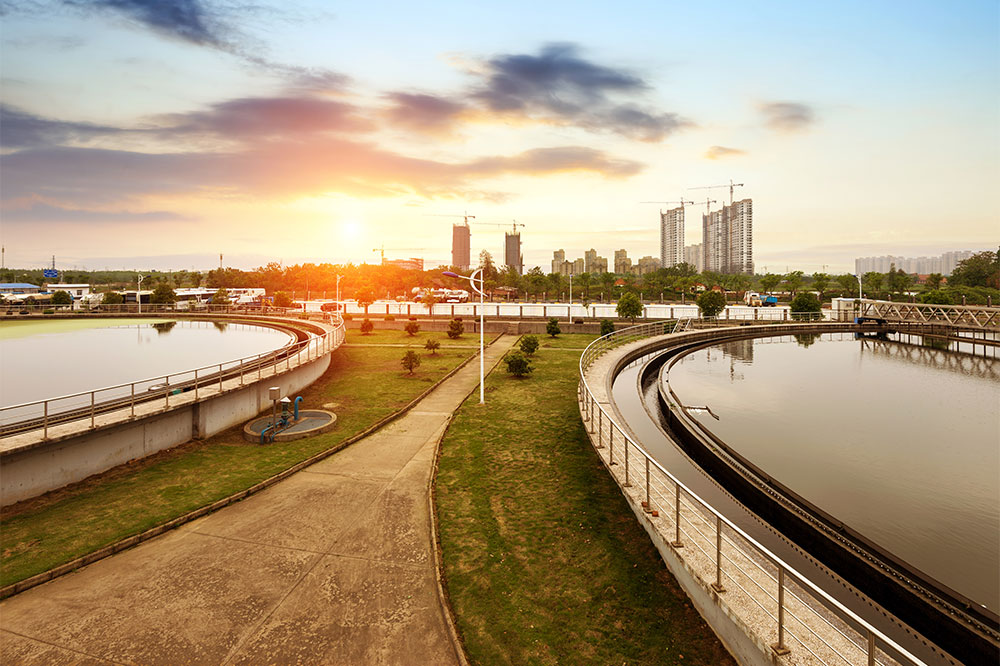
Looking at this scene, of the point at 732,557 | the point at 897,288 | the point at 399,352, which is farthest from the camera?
the point at 897,288

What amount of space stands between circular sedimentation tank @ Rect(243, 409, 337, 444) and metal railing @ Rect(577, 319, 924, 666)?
35.0 ft

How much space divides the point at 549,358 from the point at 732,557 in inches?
942

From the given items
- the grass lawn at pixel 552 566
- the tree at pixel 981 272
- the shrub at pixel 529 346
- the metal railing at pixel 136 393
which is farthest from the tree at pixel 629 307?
the tree at pixel 981 272

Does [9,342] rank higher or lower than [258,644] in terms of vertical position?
higher

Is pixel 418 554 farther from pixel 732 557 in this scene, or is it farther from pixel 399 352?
pixel 399 352

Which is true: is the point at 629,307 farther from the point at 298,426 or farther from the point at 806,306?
the point at 298,426

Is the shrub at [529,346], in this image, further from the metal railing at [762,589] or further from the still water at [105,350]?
the metal railing at [762,589]

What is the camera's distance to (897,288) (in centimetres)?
9819

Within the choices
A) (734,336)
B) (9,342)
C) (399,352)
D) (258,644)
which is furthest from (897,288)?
(9,342)

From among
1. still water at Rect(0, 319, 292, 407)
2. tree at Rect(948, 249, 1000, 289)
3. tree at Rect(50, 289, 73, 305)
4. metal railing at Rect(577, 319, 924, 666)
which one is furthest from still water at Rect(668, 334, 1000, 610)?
tree at Rect(50, 289, 73, 305)

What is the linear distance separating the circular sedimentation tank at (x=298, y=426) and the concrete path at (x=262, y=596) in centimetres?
452

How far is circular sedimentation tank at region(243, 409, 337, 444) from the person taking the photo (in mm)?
15859

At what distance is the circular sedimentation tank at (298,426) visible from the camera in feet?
52.0

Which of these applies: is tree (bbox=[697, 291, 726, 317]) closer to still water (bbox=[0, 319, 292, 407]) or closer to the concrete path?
still water (bbox=[0, 319, 292, 407])
